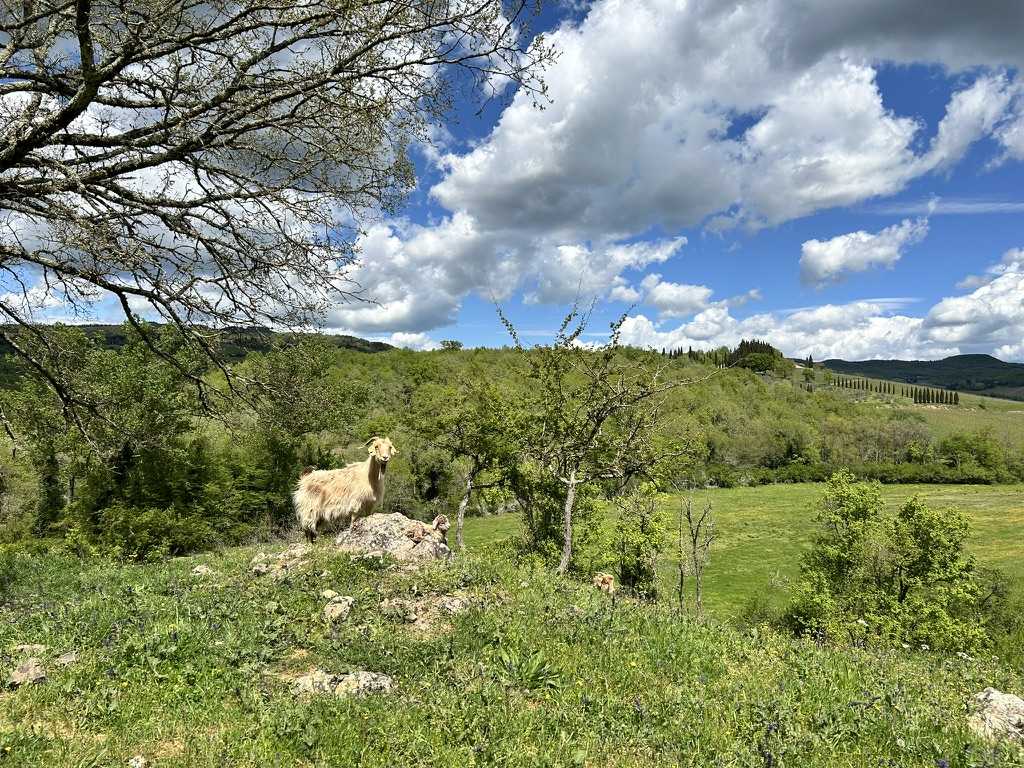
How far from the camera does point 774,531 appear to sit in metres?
82.2

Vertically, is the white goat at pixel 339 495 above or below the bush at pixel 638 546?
above

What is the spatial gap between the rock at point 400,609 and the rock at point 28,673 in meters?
3.73

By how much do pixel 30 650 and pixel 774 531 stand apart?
89834mm

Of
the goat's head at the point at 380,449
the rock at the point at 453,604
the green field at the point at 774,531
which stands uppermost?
the goat's head at the point at 380,449

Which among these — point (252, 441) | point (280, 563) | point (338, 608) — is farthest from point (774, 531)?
point (338, 608)

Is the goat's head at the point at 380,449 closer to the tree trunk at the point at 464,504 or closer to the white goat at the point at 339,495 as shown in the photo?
the white goat at the point at 339,495

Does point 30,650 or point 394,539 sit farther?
point 394,539

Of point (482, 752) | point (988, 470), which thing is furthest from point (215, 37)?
point (988, 470)

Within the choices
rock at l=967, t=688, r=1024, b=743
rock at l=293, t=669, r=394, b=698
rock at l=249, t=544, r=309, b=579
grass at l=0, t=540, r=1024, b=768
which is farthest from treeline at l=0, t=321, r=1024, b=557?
rock at l=967, t=688, r=1024, b=743

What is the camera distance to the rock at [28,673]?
539cm

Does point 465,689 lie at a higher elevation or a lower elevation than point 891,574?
higher

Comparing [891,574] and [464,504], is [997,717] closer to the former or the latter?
[464,504]

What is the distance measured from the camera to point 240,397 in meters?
8.29

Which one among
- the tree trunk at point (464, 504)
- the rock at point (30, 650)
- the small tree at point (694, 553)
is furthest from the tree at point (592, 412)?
the rock at point (30, 650)
